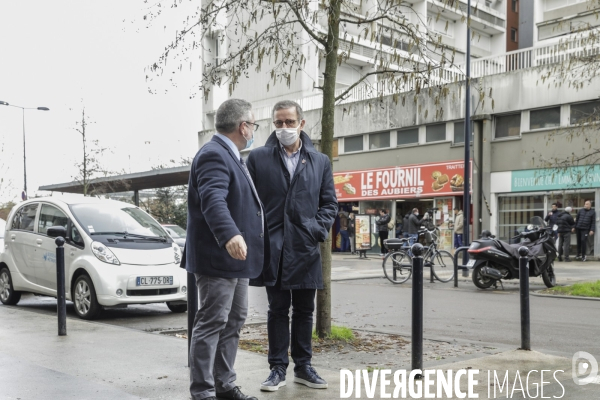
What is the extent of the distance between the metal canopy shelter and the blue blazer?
25.2 m

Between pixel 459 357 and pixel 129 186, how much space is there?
34.4 m

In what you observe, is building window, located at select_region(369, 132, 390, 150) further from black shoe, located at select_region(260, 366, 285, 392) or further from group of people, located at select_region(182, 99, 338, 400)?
black shoe, located at select_region(260, 366, 285, 392)

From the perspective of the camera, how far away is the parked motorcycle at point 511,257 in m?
13.5

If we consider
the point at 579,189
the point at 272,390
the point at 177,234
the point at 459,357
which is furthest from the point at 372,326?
the point at 579,189

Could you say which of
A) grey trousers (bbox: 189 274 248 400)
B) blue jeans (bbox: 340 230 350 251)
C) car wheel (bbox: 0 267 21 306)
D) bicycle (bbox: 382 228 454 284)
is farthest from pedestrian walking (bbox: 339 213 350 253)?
grey trousers (bbox: 189 274 248 400)

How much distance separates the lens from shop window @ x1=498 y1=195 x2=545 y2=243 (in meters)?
26.7

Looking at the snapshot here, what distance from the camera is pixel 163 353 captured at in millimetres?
6328

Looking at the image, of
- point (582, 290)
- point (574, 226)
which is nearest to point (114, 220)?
point (582, 290)

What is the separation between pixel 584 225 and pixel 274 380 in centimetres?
2015

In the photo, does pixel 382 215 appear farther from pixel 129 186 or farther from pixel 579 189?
pixel 129 186

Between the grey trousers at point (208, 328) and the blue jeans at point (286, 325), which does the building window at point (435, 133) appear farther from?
the grey trousers at point (208, 328)

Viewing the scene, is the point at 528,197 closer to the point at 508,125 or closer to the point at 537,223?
the point at 508,125

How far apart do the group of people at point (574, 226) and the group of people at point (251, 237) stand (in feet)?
61.6

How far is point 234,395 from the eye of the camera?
4.63m
